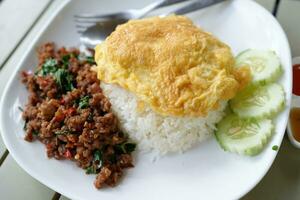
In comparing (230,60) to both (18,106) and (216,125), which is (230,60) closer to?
(216,125)

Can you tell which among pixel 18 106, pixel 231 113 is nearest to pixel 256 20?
pixel 231 113

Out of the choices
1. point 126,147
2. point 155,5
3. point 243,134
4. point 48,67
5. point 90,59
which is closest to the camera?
point 243,134

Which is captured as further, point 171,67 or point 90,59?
point 90,59

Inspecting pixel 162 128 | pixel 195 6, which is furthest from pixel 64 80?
pixel 195 6

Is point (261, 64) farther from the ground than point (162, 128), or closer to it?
farther from the ground

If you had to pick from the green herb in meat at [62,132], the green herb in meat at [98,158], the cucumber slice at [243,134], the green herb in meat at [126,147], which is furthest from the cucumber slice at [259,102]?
the green herb in meat at [62,132]

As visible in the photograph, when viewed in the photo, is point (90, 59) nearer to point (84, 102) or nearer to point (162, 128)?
point (84, 102)

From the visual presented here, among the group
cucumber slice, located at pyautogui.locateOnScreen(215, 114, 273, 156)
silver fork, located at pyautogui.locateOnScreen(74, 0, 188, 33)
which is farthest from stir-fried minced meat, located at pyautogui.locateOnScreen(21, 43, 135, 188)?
cucumber slice, located at pyautogui.locateOnScreen(215, 114, 273, 156)

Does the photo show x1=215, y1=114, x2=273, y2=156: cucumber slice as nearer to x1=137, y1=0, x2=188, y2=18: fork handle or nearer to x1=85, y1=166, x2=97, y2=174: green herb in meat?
x1=85, y1=166, x2=97, y2=174: green herb in meat
